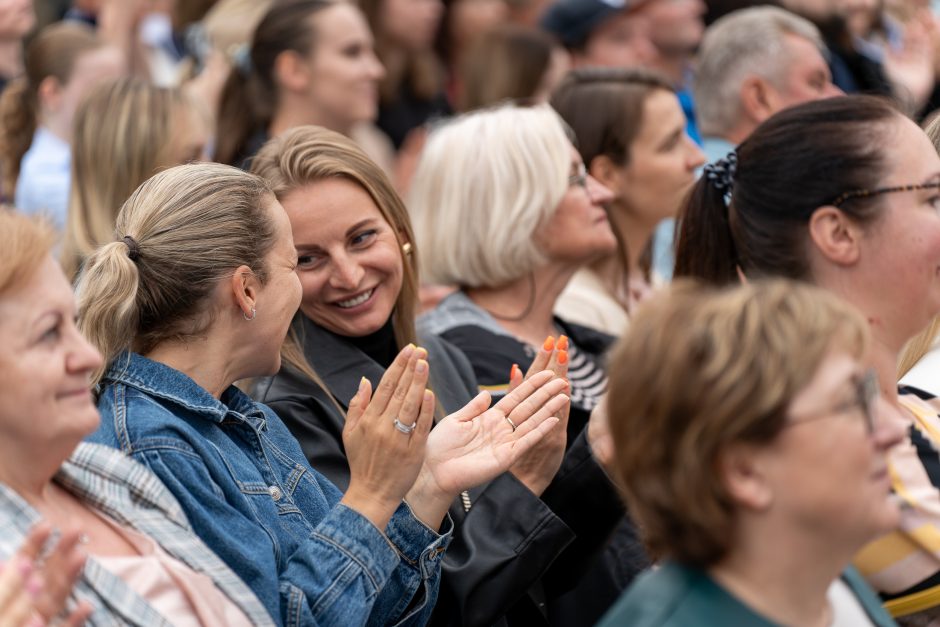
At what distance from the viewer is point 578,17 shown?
725cm

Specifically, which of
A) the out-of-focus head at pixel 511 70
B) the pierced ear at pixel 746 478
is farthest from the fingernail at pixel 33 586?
the out-of-focus head at pixel 511 70

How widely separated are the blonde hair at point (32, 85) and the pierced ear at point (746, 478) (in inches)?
181

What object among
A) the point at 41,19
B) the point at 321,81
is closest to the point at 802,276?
the point at 321,81

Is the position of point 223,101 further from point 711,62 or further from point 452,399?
point 452,399

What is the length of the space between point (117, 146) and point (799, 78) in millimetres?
2629

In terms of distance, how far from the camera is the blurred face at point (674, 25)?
7344 mm

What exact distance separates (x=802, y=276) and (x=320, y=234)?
1121 millimetres

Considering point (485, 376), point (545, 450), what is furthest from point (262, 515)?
point (485, 376)

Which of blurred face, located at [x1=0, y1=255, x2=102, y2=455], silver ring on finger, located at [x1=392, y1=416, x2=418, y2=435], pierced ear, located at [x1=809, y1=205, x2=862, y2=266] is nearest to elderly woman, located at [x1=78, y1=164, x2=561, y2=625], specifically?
silver ring on finger, located at [x1=392, y1=416, x2=418, y2=435]

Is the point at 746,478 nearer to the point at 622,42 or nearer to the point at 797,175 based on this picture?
the point at 797,175

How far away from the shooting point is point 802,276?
273 centimetres

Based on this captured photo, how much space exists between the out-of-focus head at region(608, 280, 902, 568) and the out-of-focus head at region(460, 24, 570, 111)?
478 centimetres

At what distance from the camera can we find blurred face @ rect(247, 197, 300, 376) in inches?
102

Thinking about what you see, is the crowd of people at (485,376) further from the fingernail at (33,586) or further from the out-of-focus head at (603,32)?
the out-of-focus head at (603,32)
